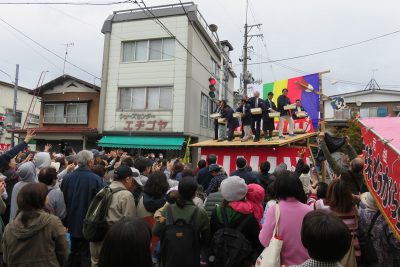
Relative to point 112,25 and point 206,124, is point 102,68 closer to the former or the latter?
point 112,25

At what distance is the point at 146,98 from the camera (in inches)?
732

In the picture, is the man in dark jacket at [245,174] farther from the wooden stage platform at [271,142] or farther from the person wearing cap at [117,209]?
the wooden stage platform at [271,142]

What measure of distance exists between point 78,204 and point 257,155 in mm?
7249

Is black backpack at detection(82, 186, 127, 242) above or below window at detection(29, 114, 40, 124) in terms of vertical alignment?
below

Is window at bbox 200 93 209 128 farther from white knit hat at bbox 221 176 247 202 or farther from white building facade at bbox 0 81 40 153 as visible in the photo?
white knit hat at bbox 221 176 247 202

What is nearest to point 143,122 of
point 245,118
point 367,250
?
point 245,118

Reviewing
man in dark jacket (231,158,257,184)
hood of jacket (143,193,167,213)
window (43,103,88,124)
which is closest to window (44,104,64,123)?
window (43,103,88,124)

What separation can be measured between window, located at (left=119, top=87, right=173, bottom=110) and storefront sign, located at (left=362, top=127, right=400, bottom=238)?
613 inches

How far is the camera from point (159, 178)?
3922 millimetres

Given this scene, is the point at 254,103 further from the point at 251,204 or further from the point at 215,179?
the point at 251,204

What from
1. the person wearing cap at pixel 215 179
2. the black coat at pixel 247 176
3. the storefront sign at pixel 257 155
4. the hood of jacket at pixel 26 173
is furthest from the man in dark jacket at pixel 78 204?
the storefront sign at pixel 257 155

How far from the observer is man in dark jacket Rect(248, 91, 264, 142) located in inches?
419

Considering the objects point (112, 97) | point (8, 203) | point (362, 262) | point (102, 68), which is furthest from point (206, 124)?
point (362, 262)

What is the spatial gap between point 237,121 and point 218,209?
→ 30.1ft
